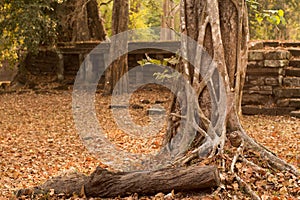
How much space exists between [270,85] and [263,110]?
58 cm

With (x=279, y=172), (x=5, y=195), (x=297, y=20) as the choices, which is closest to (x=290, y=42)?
(x=279, y=172)

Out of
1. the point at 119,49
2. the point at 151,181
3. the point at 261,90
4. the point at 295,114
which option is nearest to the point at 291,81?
the point at 261,90

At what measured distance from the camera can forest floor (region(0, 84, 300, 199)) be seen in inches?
238

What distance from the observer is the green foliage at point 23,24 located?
Result: 15094 mm

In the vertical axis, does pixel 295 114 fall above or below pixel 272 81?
below

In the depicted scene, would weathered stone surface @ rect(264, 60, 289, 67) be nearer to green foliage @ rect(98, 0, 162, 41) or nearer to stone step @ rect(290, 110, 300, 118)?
stone step @ rect(290, 110, 300, 118)

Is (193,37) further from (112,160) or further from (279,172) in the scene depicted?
(112,160)

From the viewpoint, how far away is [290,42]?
13172 millimetres

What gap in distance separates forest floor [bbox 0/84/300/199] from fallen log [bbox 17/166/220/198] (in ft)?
0.51

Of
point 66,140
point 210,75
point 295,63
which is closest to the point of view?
point 210,75

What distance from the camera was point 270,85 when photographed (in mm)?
11539

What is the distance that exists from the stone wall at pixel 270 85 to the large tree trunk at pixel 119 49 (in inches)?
163

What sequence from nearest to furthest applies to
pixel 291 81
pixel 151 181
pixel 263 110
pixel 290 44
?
pixel 151 181 < pixel 263 110 < pixel 291 81 < pixel 290 44

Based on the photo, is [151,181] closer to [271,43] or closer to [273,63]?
[273,63]
